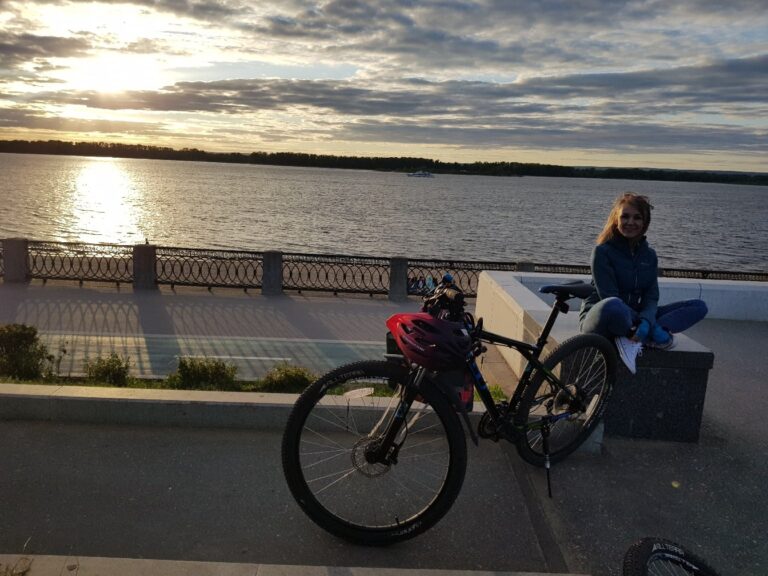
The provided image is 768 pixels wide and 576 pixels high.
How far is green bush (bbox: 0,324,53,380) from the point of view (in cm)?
753

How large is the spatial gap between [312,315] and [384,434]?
10.5 m

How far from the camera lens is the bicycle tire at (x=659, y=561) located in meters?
2.80

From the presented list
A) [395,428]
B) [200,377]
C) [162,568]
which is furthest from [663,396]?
[200,377]

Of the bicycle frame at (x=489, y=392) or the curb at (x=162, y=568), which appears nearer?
the curb at (x=162, y=568)

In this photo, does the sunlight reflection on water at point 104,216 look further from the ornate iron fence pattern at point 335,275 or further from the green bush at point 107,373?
the green bush at point 107,373

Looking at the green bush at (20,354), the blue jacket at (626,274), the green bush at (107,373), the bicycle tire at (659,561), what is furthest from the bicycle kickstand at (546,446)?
the green bush at (20,354)

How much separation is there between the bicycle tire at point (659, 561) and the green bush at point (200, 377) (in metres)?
5.28

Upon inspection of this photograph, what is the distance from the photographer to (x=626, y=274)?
5102 millimetres

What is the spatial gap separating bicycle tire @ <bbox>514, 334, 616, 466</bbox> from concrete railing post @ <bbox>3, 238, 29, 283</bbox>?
14.9 m

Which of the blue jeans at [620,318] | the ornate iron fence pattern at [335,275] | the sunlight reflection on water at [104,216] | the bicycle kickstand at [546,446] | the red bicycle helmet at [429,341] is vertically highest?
the red bicycle helmet at [429,341]

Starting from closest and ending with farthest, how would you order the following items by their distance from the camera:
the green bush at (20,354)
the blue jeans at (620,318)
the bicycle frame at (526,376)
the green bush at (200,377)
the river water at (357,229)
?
1. the bicycle frame at (526,376)
2. the blue jeans at (620,318)
3. the green bush at (200,377)
4. the green bush at (20,354)
5. the river water at (357,229)

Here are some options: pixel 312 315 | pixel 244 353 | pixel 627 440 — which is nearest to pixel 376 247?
pixel 312 315

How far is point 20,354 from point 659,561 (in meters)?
7.45

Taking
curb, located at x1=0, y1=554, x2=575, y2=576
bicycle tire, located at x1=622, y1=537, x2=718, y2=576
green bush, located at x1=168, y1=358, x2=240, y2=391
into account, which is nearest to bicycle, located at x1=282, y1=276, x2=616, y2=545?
curb, located at x1=0, y1=554, x2=575, y2=576
